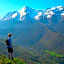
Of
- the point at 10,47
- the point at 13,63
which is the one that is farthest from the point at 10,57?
the point at 13,63

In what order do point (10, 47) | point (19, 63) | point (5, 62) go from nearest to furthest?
point (5, 62) → point (19, 63) → point (10, 47)

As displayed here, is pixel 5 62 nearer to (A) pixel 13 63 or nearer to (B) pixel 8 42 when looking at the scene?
(A) pixel 13 63

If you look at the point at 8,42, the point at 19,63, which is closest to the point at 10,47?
the point at 8,42

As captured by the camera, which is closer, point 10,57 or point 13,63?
point 13,63

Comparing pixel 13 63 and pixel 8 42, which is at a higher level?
pixel 8 42

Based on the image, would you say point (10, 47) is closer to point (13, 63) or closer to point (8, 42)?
point (8, 42)

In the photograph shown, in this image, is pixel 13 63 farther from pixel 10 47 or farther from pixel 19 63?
pixel 10 47

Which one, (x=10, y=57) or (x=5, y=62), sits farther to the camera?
(x=10, y=57)

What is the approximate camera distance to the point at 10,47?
95.8 ft

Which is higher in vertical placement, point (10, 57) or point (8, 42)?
point (8, 42)

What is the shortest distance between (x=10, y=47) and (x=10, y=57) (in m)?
1.45

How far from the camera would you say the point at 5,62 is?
2483 cm

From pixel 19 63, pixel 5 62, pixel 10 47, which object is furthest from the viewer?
pixel 10 47

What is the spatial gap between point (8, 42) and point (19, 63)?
11.3 feet
